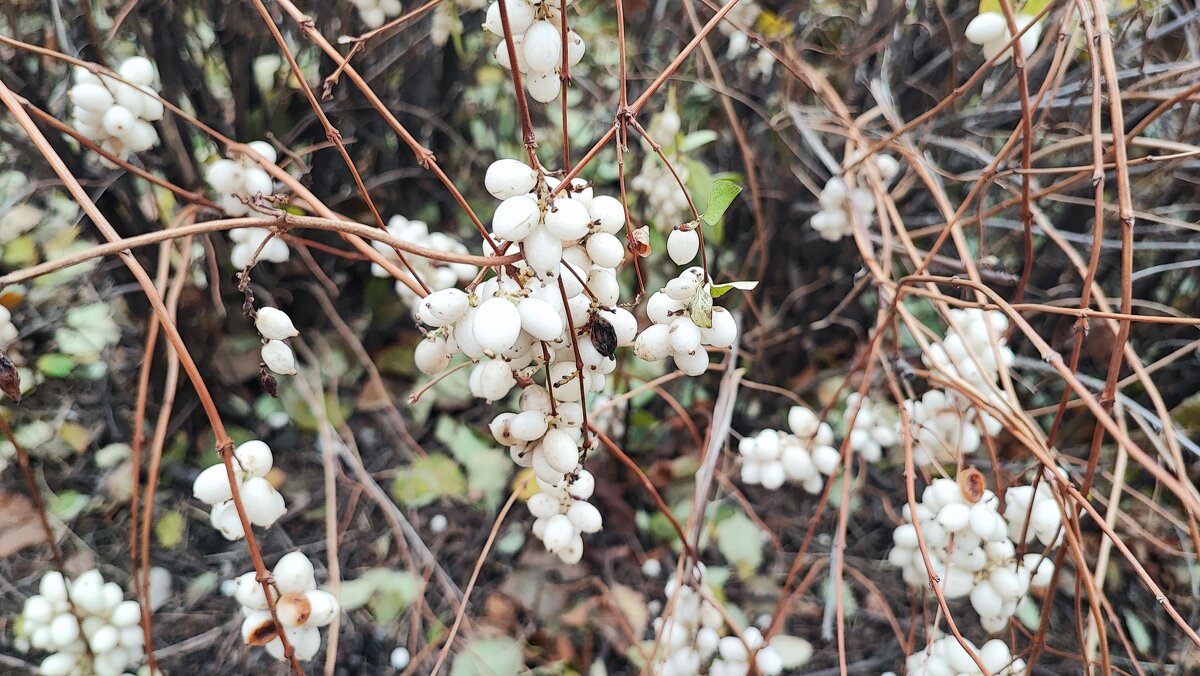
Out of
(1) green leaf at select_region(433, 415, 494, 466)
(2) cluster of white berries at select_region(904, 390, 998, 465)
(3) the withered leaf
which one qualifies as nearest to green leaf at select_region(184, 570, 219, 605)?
(1) green leaf at select_region(433, 415, 494, 466)

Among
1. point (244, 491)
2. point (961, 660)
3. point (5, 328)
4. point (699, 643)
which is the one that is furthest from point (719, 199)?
point (5, 328)

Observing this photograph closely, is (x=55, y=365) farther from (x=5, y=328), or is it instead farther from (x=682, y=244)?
(x=682, y=244)

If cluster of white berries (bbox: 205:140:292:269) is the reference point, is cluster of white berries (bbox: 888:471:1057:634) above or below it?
below

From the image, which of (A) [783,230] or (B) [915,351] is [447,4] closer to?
(A) [783,230]

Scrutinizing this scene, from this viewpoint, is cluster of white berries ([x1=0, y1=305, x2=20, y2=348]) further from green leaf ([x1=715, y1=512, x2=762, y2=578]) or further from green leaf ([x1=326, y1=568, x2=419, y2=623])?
green leaf ([x1=715, y1=512, x2=762, y2=578])

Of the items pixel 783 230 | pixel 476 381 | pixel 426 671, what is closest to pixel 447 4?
pixel 783 230
